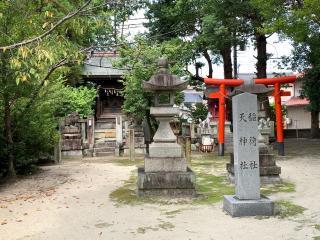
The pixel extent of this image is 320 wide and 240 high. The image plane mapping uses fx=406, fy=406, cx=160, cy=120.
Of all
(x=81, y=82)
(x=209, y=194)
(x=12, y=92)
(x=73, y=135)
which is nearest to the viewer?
(x=209, y=194)

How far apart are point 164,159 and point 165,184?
578 mm

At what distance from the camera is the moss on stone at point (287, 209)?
7.31 m

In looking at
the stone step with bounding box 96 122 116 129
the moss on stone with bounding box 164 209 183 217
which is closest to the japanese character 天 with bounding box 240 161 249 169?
the moss on stone with bounding box 164 209 183 217

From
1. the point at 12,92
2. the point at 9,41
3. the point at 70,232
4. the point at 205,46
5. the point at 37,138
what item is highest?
the point at 205,46

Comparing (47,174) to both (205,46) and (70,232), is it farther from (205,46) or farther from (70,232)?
(205,46)

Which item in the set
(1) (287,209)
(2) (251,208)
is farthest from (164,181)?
(1) (287,209)

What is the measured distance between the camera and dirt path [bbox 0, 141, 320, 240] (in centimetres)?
633

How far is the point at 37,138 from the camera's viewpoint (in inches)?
516

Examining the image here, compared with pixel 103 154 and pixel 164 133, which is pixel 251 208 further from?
pixel 103 154

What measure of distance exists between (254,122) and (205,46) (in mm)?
14175

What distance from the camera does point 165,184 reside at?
9195 millimetres

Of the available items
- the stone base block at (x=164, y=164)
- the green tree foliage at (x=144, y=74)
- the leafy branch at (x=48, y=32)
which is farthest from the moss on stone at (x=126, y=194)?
the green tree foliage at (x=144, y=74)

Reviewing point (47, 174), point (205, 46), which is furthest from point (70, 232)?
point (205, 46)

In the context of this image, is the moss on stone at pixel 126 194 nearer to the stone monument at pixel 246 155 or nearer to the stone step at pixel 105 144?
the stone monument at pixel 246 155
